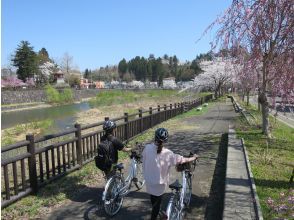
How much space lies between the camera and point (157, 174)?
4578 mm

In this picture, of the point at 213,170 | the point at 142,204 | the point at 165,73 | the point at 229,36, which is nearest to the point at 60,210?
the point at 142,204

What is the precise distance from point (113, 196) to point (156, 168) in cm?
145

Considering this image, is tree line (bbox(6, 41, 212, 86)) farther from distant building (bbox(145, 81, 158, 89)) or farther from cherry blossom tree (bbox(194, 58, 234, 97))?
cherry blossom tree (bbox(194, 58, 234, 97))

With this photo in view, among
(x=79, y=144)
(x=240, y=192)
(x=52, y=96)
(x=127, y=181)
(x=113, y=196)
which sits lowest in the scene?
(x=52, y=96)

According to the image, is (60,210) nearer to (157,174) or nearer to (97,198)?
(97,198)

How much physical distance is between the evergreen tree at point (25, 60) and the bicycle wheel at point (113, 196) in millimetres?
72663

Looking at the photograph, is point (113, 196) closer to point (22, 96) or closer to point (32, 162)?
point (32, 162)

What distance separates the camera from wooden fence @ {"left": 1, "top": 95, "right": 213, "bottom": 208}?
630 centimetres

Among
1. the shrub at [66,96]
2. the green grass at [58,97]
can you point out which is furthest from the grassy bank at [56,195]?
the shrub at [66,96]

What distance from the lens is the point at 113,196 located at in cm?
571

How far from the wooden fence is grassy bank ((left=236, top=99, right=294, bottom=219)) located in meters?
4.11

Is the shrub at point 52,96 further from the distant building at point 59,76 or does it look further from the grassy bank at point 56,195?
the grassy bank at point 56,195

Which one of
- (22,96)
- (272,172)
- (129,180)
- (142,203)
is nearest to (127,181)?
(129,180)

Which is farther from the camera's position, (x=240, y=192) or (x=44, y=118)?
(x=44, y=118)
